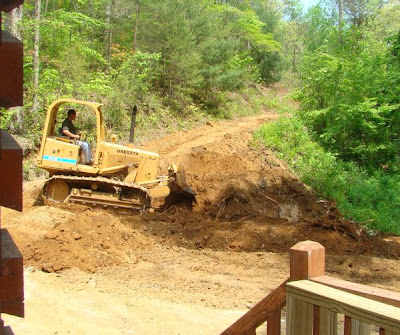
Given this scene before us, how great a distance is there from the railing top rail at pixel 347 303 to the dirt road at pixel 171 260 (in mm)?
4262

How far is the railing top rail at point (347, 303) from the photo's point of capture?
6.08 ft

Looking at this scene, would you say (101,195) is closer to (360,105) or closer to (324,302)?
(324,302)

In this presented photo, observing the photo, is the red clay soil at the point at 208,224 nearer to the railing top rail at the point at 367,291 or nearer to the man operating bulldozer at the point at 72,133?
the man operating bulldozer at the point at 72,133

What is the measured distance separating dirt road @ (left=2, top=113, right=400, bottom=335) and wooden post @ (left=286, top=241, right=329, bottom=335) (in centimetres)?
416

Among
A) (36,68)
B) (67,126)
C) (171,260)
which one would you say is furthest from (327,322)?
(36,68)

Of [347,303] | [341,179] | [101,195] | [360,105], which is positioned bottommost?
[101,195]

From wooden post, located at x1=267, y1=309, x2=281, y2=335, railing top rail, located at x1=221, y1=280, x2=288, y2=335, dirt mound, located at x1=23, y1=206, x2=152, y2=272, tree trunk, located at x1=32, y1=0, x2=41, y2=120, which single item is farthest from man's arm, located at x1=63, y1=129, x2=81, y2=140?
wooden post, located at x1=267, y1=309, x2=281, y2=335

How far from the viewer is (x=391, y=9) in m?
47.7

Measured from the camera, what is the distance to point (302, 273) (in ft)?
7.55

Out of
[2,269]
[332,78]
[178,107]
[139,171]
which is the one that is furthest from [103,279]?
[178,107]

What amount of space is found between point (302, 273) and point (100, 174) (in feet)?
33.5

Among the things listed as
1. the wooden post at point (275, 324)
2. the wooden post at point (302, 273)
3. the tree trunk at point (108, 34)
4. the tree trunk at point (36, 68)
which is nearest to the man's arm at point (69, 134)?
the tree trunk at point (36, 68)

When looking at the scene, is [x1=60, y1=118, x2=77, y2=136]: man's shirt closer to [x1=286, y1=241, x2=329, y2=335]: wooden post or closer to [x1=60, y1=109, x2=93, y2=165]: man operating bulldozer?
[x1=60, y1=109, x2=93, y2=165]: man operating bulldozer

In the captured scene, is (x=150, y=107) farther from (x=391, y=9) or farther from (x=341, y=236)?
(x=391, y=9)
